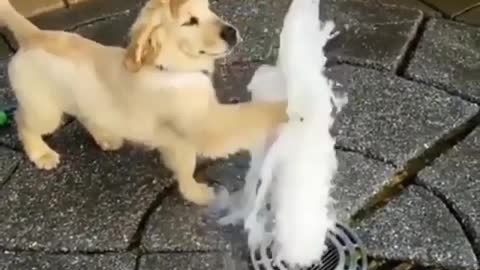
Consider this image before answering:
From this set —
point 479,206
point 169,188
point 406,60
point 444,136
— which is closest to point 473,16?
point 406,60

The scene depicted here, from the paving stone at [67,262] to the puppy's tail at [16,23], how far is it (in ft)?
1.22

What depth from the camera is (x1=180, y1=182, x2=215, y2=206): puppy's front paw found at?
1.72m

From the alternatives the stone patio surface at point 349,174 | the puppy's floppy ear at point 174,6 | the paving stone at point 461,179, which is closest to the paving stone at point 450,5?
the stone patio surface at point 349,174

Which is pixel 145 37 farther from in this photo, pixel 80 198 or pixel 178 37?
pixel 80 198

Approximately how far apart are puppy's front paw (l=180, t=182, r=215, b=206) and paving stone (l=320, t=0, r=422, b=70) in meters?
0.46

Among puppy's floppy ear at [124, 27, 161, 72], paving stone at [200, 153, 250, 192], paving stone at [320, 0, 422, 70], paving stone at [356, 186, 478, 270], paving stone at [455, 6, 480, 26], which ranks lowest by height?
paving stone at [200, 153, 250, 192]

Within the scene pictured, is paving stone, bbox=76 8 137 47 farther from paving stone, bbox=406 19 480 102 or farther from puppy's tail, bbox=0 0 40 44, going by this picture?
paving stone, bbox=406 19 480 102

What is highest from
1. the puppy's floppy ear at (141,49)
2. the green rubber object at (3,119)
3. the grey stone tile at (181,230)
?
the puppy's floppy ear at (141,49)

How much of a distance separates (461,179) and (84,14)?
0.93 meters

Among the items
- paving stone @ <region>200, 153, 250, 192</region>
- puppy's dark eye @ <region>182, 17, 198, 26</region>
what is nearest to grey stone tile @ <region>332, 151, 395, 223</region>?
paving stone @ <region>200, 153, 250, 192</region>

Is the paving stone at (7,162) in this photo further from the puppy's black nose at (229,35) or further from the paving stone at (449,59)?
the paving stone at (449,59)

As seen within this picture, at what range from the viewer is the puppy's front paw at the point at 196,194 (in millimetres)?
1722

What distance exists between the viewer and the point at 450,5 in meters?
2.18

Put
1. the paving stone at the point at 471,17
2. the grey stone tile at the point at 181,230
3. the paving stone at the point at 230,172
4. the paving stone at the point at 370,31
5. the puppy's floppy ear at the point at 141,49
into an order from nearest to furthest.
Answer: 1. the puppy's floppy ear at the point at 141,49
2. the grey stone tile at the point at 181,230
3. the paving stone at the point at 230,172
4. the paving stone at the point at 370,31
5. the paving stone at the point at 471,17
